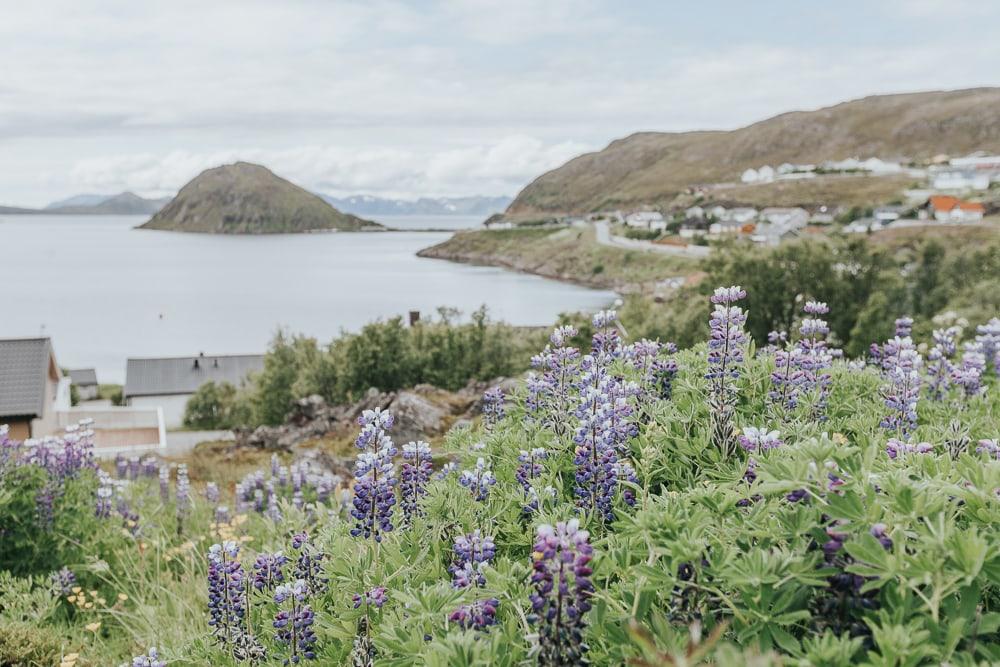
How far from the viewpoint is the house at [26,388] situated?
1058 inches

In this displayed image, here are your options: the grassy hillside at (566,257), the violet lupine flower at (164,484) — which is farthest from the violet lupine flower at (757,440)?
the grassy hillside at (566,257)

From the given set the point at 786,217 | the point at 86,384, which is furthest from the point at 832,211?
the point at 86,384

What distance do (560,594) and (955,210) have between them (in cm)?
12158

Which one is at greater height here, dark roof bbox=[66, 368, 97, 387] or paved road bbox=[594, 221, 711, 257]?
paved road bbox=[594, 221, 711, 257]

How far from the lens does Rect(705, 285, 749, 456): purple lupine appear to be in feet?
10.3

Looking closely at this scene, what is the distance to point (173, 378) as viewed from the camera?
207 feet

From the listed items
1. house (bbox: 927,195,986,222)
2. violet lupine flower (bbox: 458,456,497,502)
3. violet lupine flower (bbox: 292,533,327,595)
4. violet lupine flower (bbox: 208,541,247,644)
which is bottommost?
violet lupine flower (bbox: 208,541,247,644)

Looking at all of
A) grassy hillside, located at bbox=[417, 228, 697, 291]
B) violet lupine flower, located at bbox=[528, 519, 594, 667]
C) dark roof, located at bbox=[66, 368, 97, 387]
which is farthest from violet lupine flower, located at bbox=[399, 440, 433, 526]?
grassy hillside, located at bbox=[417, 228, 697, 291]

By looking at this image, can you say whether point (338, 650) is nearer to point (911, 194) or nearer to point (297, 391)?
point (297, 391)

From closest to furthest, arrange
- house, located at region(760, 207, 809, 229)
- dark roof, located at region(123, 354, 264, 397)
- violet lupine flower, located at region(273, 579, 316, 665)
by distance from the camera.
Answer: violet lupine flower, located at region(273, 579, 316, 665)
dark roof, located at region(123, 354, 264, 397)
house, located at region(760, 207, 809, 229)

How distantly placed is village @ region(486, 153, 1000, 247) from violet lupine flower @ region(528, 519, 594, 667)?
284 feet

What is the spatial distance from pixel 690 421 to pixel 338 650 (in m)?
1.78

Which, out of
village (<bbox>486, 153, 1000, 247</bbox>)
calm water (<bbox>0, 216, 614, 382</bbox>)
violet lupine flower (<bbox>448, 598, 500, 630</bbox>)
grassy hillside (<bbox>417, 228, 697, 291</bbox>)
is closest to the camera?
violet lupine flower (<bbox>448, 598, 500, 630</bbox>)

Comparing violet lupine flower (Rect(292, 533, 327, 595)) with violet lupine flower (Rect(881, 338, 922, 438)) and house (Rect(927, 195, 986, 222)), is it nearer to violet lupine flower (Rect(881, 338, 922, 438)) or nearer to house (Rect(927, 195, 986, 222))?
violet lupine flower (Rect(881, 338, 922, 438))
